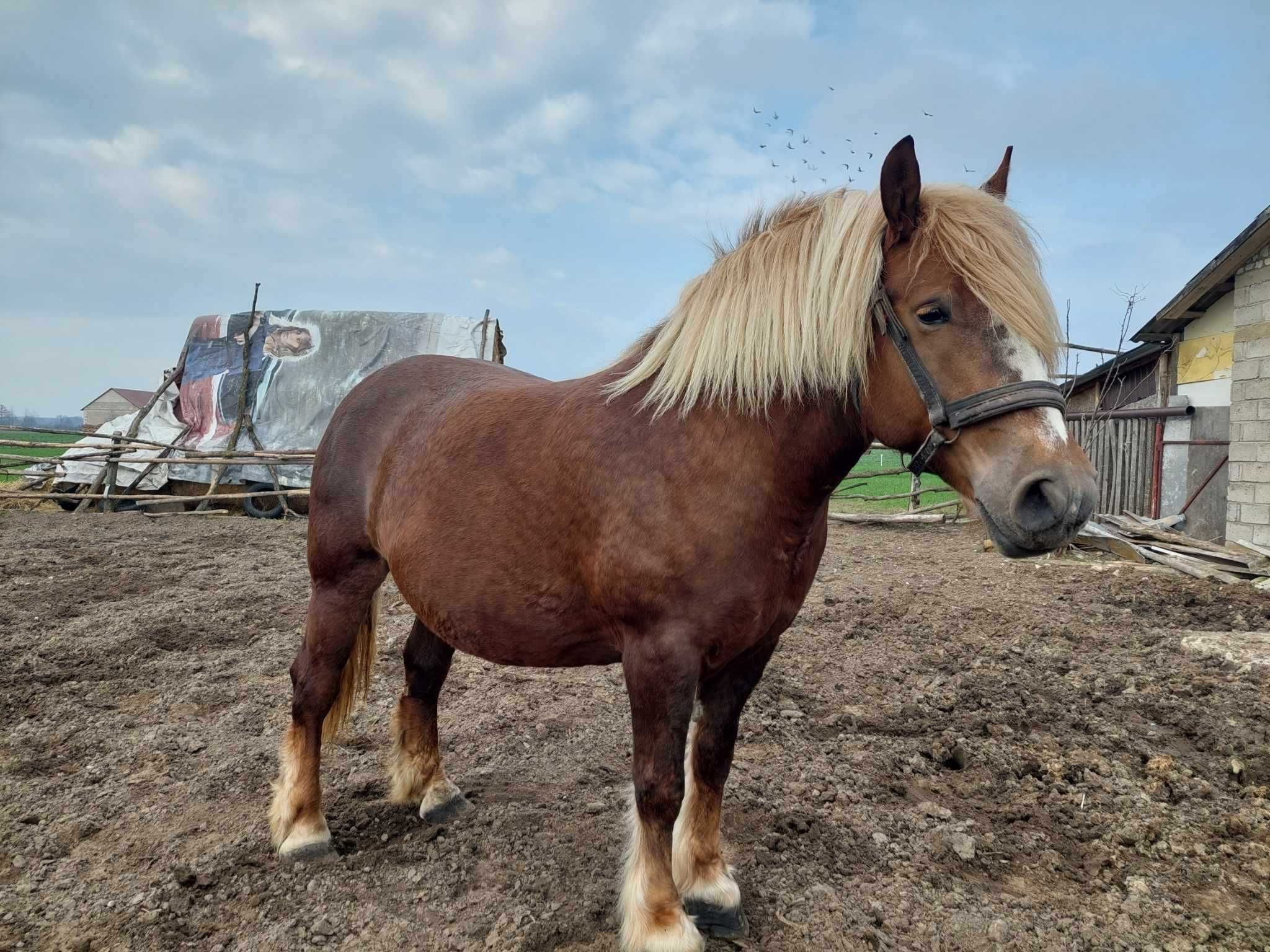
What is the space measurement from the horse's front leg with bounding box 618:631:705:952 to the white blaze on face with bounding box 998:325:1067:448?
961mm

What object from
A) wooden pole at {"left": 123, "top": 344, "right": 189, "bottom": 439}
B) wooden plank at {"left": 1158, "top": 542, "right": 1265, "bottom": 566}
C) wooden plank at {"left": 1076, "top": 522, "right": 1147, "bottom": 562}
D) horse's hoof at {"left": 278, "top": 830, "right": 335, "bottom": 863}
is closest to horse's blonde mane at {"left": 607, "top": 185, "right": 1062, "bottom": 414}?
horse's hoof at {"left": 278, "top": 830, "right": 335, "bottom": 863}

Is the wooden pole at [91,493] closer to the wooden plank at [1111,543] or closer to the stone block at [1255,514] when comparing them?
the wooden plank at [1111,543]

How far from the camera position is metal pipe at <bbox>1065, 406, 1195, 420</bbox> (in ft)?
32.1

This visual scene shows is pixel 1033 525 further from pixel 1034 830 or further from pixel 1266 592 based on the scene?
pixel 1266 592

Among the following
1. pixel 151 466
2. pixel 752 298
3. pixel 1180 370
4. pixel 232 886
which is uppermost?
pixel 1180 370

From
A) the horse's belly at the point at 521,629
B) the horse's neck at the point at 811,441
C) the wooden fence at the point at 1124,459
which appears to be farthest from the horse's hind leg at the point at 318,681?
the wooden fence at the point at 1124,459

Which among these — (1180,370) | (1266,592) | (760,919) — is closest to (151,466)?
(760,919)

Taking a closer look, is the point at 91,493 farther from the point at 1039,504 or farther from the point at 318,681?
the point at 1039,504

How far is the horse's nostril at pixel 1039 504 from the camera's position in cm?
147

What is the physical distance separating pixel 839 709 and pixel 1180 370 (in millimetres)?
9525

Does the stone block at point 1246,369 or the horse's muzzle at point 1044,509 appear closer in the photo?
the horse's muzzle at point 1044,509

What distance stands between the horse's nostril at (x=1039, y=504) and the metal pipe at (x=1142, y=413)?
928 centimetres

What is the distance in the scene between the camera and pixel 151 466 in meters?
12.9

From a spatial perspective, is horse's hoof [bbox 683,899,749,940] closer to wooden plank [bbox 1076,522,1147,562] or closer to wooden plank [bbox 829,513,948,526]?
wooden plank [bbox 1076,522,1147,562]
